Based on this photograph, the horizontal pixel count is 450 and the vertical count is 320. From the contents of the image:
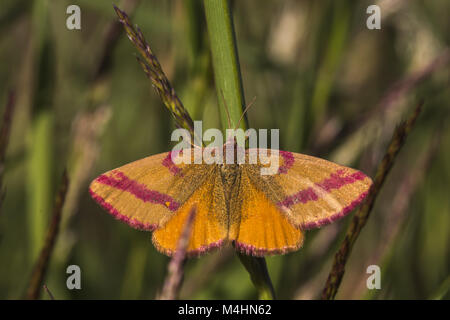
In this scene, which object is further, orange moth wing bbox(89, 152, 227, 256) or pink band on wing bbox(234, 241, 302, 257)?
orange moth wing bbox(89, 152, 227, 256)

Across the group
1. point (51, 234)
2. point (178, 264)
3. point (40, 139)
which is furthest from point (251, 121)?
point (178, 264)

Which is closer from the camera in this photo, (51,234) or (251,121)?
(51,234)

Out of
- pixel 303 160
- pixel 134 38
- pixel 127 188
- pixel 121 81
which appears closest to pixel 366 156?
pixel 303 160

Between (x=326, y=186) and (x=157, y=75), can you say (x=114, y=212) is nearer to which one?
(x=157, y=75)

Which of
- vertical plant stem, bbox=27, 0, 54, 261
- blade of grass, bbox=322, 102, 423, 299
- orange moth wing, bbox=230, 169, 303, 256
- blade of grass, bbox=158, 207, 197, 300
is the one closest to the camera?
blade of grass, bbox=158, 207, 197, 300

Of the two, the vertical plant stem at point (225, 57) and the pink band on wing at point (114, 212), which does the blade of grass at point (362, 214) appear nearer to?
the vertical plant stem at point (225, 57)

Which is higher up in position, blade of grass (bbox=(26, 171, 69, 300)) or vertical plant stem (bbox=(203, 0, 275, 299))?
vertical plant stem (bbox=(203, 0, 275, 299))

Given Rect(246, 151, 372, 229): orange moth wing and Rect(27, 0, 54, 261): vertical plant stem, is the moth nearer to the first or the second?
Rect(246, 151, 372, 229): orange moth wing

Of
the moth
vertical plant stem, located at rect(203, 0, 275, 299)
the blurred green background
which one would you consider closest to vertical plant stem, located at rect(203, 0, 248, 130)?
vertical plant stem, located at rect(203, 0, 275, 299)
